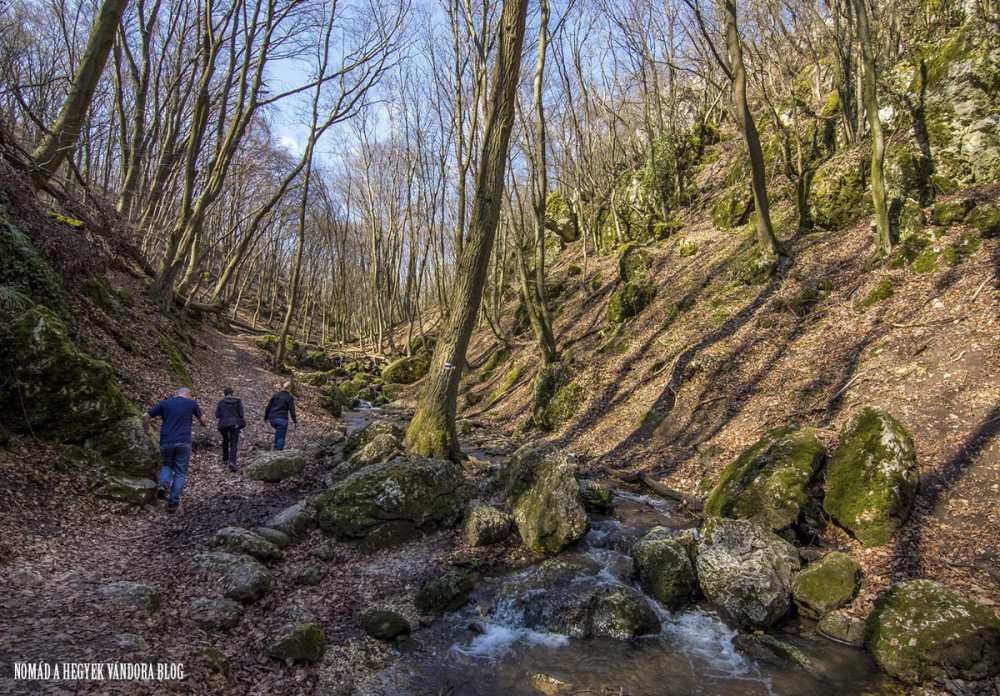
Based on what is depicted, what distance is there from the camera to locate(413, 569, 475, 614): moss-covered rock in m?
5.65

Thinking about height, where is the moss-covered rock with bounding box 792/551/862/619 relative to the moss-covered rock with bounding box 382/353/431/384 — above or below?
below

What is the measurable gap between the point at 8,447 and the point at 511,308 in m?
23.7

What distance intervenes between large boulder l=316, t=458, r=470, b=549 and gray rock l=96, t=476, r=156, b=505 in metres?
2.26

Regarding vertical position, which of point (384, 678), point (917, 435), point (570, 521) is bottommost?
point (384, 678)

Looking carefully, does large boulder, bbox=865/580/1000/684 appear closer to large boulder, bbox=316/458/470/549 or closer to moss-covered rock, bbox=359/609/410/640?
moss-covered rock, bbox=359/609/410/640

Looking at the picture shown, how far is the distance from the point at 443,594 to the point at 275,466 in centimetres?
478

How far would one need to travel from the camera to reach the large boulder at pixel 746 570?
548cm

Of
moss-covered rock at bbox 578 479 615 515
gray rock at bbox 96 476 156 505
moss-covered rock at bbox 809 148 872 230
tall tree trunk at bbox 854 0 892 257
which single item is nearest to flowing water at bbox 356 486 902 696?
moss-covered rock at bbox 578 479 615 515

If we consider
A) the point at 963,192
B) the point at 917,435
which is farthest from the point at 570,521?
the point at 963,192

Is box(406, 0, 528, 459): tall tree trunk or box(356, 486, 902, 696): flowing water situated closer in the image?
box(356, 486, 902, 696): flowing water

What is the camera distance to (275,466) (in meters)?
8.98

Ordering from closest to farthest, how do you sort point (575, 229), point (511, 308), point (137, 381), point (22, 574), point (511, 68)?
1. point (22, 574)
2. point (511, 68)
3. point (137, 381)
4. point (511, 308)
5. point (575, 229)

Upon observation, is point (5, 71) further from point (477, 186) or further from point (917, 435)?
point (917, 435)

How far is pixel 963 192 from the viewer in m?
11.5
